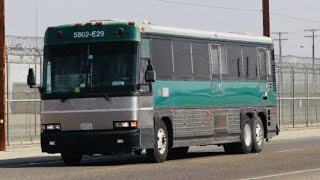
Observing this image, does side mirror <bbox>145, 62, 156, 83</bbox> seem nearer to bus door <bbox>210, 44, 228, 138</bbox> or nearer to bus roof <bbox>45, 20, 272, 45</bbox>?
bus roof <bbox>45, 20, 272, 45</bbox>

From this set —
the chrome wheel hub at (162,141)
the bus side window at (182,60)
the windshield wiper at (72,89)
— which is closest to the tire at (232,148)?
the bus side window at (182,60)

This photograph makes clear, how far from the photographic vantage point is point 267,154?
27.7m

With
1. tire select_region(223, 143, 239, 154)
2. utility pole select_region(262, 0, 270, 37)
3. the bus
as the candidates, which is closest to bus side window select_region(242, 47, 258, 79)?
tire select_region(223, 143, 239, 154)

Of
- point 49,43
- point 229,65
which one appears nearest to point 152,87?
point 49,43

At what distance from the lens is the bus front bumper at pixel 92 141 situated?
22.9 meters

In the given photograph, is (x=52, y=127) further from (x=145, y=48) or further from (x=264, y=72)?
(x=264, y=72)

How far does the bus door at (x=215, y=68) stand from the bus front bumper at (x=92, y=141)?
478cm

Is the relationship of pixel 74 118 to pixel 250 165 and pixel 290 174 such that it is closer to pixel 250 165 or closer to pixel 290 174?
pixel 250 165

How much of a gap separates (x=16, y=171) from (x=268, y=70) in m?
11.6

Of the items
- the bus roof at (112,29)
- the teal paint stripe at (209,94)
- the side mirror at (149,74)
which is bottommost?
the teal paint stripe at (209,94)

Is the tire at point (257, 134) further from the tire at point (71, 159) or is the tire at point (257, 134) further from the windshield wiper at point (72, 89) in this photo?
the windshield wiper at point (72, 89)

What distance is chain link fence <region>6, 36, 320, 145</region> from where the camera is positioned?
35625 mm

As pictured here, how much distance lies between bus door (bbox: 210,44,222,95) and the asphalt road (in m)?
1.95

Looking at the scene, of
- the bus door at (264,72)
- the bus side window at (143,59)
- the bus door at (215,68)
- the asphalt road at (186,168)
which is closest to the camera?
the asphalt road at (186,168)
